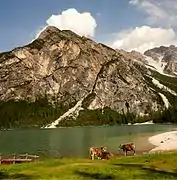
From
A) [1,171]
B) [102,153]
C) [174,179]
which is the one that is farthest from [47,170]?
[102,153]

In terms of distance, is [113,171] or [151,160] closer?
[113,171]

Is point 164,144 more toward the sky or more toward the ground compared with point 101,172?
more toward the sky

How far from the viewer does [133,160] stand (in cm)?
4484

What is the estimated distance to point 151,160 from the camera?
42.9m

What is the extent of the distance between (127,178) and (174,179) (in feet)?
12.4

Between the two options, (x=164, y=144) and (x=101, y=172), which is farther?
(x=164, y=144)

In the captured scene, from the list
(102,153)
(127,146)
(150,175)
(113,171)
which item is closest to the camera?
(150,175)

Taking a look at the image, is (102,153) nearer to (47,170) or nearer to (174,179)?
(47,170)

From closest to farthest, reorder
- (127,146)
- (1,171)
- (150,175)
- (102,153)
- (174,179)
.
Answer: (174,179), (150,175), (1,171), (102,153), (127,146)

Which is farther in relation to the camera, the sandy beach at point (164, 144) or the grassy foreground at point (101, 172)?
the sandy beach at point (164, 144)

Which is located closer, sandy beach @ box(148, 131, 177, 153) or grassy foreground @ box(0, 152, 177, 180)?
grassy foreground @ box(0, 152, 177, 180)

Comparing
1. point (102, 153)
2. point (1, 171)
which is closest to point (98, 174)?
point (1, 171)

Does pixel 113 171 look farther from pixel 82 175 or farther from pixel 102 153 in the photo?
pixel 102 153

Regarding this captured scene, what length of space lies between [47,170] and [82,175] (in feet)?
14.3
